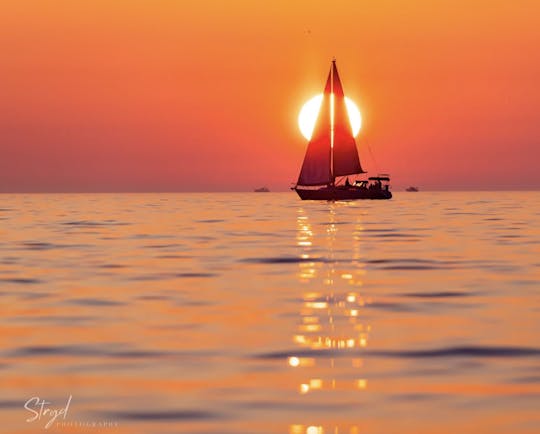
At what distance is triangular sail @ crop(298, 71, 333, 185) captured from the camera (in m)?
150

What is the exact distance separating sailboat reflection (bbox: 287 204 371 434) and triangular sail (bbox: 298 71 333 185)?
107 meters

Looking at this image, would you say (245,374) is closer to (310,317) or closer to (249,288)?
(310,317)

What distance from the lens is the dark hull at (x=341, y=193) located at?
507 ft

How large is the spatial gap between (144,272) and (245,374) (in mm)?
19493

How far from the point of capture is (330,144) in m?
151

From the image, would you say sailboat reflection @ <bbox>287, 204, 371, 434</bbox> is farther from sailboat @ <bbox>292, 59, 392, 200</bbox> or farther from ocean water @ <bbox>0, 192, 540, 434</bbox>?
sailboat @ <bbox>292, 59, 392, 200</bbox>

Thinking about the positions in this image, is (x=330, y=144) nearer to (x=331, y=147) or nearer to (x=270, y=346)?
(x=331, y=147)

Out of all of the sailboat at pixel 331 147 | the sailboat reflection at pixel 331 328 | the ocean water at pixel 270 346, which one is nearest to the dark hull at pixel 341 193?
the sailboat at pixel 331 147

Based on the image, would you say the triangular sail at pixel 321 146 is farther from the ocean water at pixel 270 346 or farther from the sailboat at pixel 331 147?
the ocean water at pixel 270 346

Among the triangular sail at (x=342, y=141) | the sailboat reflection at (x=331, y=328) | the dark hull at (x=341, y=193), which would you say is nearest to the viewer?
the sailboat reflection at (x=331, y=328)

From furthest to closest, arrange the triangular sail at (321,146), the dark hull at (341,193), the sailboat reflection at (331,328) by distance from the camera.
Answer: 1. the dark hull at (341,193)
2. the triangular sail at (321,146)
3. the sailboat reflection at (331,328)

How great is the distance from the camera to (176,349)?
19203mm

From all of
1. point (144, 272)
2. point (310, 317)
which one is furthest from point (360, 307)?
point (144, 272)

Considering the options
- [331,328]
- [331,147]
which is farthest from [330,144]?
[331,328]
